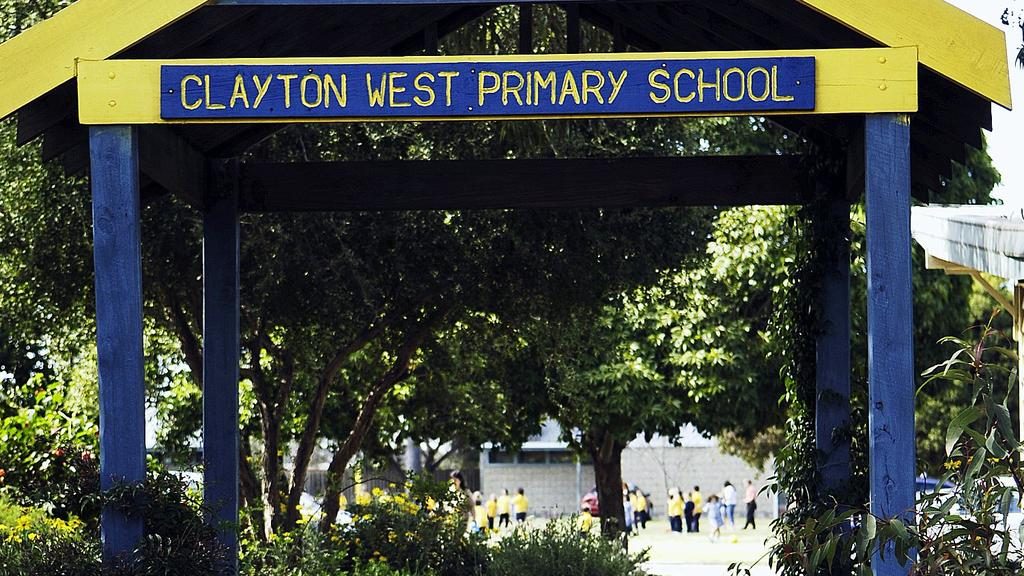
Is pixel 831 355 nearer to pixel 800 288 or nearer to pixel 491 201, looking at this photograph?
pixel 800 288

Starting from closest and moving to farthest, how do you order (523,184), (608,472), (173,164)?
(173,164)
(523,184)
(608,472)

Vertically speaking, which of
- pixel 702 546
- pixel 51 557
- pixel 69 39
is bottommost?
pixel 702 546

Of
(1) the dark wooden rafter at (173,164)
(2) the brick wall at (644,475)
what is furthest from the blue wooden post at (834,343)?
(2) the brick wall at (644,475)

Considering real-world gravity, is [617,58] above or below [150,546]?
above

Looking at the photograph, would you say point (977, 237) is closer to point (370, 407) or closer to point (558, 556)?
point (558, 556)

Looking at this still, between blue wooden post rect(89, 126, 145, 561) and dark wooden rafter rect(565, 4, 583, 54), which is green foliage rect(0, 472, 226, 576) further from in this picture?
dark wooden rafter rect(565, 4, 583, 54)

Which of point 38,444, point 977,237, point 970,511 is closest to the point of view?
point 970,511

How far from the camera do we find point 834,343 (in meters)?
8.73

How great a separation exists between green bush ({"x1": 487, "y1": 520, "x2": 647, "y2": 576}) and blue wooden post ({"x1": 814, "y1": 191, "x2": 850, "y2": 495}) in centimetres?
297

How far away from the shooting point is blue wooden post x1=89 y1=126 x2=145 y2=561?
633 centimetres

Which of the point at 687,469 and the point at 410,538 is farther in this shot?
the point at 687,469

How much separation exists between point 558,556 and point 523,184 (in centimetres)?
362

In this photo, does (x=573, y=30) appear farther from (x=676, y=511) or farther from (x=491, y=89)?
(x=676, y=511)

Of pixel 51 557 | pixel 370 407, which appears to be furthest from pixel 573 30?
pixel 370 407
